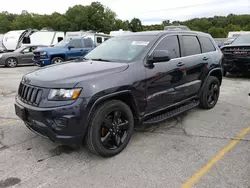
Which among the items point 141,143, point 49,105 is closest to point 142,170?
point 141,143

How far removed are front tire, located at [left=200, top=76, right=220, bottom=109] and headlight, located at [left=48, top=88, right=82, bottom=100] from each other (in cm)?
328

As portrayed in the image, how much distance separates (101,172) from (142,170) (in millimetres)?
526

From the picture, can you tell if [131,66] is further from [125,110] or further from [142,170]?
[142,170]

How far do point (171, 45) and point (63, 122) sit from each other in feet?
8.12

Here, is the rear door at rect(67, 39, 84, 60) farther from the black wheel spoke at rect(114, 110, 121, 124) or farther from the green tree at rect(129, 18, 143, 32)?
the green tree at rect(129, 18, 143, 32)

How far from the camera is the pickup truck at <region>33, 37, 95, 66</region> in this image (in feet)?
39.7

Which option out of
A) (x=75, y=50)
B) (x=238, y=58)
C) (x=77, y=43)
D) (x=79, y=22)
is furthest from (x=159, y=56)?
(x=79, y=22)

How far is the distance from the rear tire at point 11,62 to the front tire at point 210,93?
43.3 feet

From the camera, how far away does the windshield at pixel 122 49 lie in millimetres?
3887

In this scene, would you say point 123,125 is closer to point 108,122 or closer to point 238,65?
point 108,122

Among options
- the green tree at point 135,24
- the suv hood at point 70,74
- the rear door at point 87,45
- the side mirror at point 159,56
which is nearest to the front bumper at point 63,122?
the suv hood at point 70,74

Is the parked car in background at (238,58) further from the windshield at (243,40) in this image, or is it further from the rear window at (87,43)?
the rear window at (87,43)

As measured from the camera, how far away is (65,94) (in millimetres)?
2920

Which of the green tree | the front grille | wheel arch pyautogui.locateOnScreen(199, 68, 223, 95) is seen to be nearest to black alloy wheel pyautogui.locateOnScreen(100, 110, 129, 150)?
the front grille
